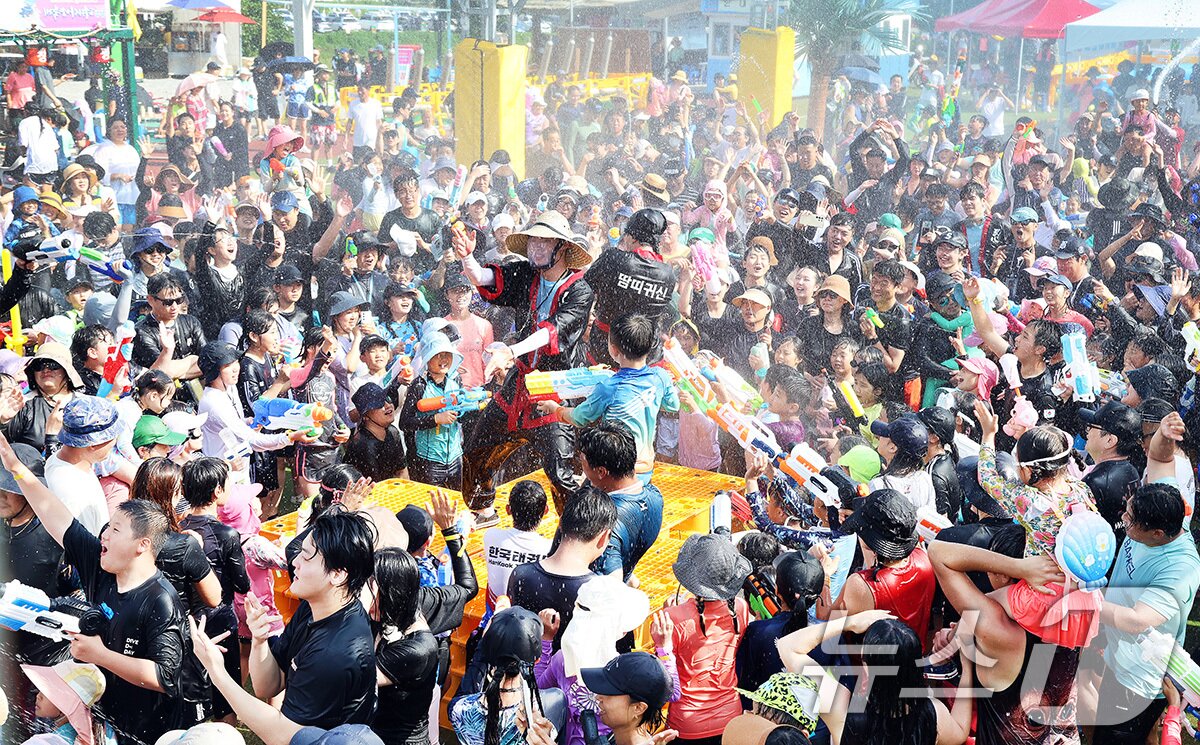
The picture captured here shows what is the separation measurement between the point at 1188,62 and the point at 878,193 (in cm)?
1085

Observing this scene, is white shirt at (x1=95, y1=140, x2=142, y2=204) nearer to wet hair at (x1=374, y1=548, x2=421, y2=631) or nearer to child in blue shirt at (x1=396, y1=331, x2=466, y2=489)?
child in blue shirt at (x1=396, y1=331, x2=466, y2=489)

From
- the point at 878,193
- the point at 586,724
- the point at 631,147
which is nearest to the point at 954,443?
the point at 586,724

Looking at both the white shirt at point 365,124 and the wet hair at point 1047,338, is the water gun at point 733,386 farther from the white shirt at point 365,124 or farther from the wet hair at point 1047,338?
the white shirt at point 365,124

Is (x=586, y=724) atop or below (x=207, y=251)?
below

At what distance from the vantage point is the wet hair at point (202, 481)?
394 cm

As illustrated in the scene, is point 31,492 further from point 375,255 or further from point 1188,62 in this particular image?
point 1188,62

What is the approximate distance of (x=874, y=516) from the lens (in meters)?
3.53

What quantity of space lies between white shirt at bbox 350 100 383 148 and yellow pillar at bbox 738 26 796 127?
6431 millimetres

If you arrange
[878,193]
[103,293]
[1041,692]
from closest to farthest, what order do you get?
[1041,692], [103,293], [878,193]

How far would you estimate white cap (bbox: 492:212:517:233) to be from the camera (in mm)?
8164

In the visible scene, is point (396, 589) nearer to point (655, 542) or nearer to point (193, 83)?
point (655, 542)

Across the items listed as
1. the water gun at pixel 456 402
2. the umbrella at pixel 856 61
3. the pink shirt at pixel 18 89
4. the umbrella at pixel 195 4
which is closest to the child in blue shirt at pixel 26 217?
the water gun at pixel 456 402

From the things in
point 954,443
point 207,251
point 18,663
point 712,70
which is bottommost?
point 18,663

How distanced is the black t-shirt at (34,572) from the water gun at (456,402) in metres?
2.07
